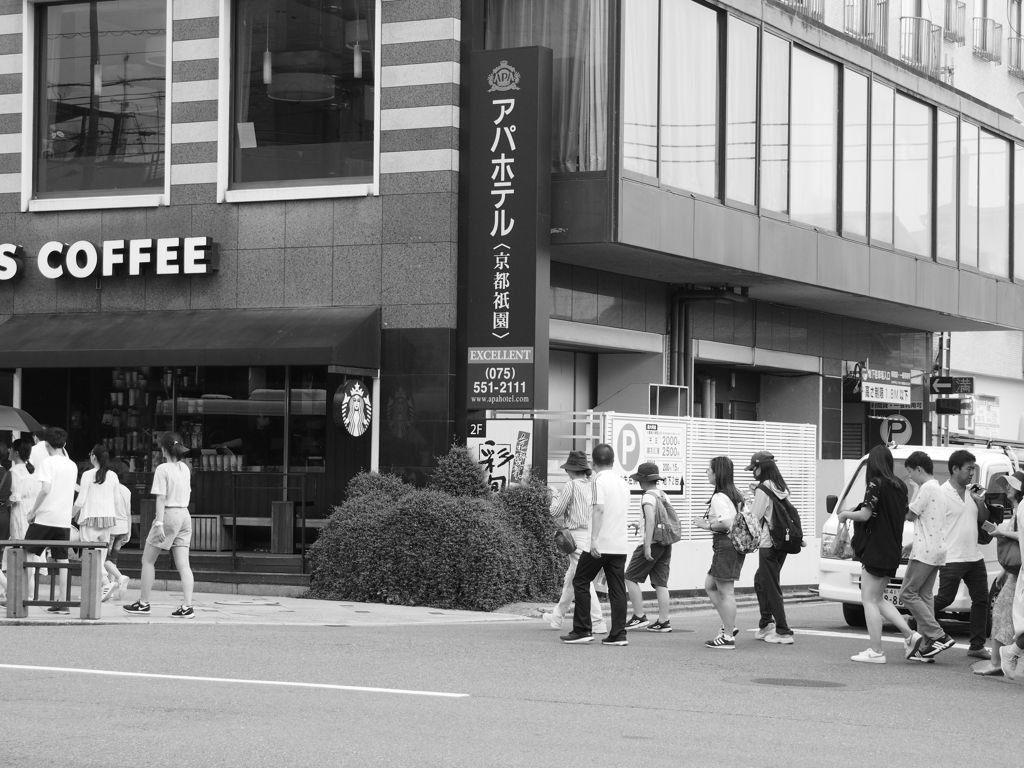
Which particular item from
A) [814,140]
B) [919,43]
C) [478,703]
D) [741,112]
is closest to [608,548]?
[478,703]

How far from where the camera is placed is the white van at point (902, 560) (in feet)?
50.1

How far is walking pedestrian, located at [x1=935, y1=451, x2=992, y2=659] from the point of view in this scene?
1292 centimetres

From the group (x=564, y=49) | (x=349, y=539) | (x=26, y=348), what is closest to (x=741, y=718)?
(x=349, y=539)

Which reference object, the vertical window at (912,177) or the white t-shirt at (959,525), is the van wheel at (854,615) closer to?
the white t-shirt at (959,525)

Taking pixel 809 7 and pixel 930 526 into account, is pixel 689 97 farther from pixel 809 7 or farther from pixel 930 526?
pixel 930 526

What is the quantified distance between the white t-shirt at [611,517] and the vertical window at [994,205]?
1620 cm

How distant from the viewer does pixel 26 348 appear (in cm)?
2027

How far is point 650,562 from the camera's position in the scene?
14.9 meters

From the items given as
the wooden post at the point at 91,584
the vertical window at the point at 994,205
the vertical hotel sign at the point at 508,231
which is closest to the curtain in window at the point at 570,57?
the vertical hotel sign at the point at 508,231

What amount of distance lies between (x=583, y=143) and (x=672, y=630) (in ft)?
22.5

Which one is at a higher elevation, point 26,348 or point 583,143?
point 583,143

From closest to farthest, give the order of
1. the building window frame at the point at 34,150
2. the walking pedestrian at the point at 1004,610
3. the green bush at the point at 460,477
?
the walking pedestrian at the point at 1004,610 < the green bush at the point at 460,477 < the building window frame at the point at 34,150

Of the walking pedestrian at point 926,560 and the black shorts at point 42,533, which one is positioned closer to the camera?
the walking pedestrian at point 926,560

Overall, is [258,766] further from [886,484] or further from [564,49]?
[564,49]
